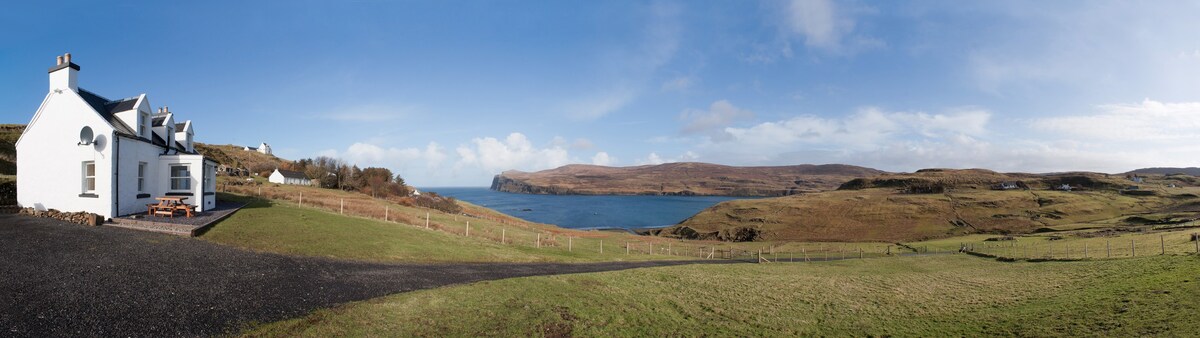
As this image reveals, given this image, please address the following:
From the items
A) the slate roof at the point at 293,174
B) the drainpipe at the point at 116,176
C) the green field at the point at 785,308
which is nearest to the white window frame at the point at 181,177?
the drainpipe at the point at 116,176

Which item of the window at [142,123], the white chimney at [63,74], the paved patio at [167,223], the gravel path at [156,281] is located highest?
the white chimney at [63,74]

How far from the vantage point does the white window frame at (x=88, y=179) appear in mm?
21750

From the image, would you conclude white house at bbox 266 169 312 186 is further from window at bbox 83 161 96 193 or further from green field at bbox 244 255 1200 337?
green field at bbox 244 255 1200 337

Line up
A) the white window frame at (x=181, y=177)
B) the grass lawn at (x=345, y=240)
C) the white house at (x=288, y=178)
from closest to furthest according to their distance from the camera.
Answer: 1. the grass lawn at (x=345, y=240)
2. the white window frame at (x=181, y=177)
3. the white house at (x=288, y=178)

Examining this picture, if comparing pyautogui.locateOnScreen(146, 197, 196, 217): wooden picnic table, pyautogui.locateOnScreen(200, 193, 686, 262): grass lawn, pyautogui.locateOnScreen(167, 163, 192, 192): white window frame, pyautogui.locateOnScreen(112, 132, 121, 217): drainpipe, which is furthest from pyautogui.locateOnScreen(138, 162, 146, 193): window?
pyautogui.locateOnScreen(200, 193, 686, 262): grass lawn

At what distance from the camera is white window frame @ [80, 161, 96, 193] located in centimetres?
2175

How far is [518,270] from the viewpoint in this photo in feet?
71.9

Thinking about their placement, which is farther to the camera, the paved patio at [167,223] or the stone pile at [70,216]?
the stone pile at [70,216]

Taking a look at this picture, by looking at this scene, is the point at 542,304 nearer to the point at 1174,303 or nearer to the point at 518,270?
the point at 518,270

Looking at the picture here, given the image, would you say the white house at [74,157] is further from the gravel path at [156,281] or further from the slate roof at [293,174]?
the slate roof at [293,174]

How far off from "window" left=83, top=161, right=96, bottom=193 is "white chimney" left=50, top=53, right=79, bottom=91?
3784 mm

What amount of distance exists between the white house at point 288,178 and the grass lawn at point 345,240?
206 feet

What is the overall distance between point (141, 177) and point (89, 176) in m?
2.39

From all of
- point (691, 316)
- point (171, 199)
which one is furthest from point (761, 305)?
point (171, 199)
